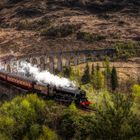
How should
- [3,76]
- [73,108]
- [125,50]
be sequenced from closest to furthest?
1. [73,108]
2. [3,76]
3. [125,50]

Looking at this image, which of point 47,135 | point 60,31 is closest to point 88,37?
point 60,31

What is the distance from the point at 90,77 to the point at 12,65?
34687 mm

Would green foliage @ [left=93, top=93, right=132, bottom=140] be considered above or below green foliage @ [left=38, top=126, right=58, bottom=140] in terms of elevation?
above

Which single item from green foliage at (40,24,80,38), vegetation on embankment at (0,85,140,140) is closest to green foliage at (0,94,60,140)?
vegetation on embankment at (0,85,140,140)

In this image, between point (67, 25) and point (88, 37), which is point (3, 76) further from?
point (67, 25)

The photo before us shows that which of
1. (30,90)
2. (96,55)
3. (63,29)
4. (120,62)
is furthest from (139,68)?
(30,90)

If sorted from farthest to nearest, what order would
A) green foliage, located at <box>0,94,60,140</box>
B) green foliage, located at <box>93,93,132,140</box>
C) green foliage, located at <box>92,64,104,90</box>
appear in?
green foliage, located at <box>92,64,104,90</box>, green foliage, located at <box>0,94,60,140</box>, green foliage, located at <box>93,93,132,140</box>

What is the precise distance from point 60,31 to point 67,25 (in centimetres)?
522

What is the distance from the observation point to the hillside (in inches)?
6147

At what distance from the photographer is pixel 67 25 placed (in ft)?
561

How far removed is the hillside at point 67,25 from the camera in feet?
512

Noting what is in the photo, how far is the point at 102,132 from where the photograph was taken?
39.8 m

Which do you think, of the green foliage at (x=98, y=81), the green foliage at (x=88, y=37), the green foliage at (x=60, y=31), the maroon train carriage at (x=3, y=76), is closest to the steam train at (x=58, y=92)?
the maroon train carriage at (x=3, y=76)

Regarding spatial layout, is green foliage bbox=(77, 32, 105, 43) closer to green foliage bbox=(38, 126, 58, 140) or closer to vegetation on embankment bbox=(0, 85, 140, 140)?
vegetation on embankment bbox=(0, 85, 140, 140)
